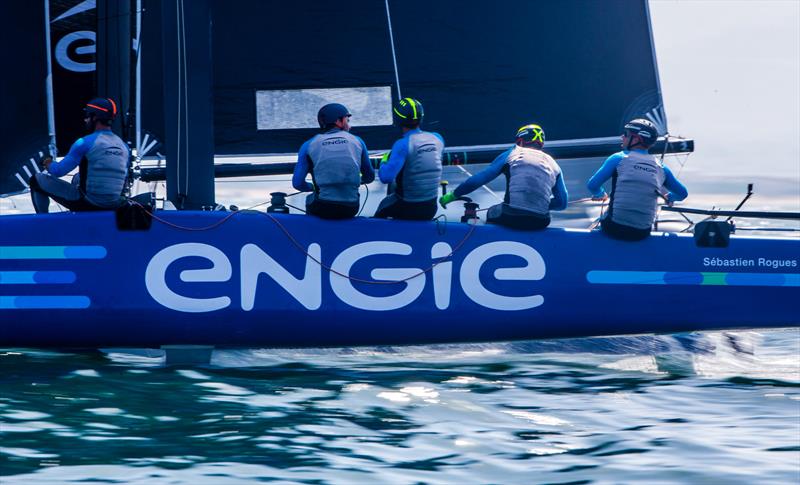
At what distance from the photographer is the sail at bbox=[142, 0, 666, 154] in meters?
8.30

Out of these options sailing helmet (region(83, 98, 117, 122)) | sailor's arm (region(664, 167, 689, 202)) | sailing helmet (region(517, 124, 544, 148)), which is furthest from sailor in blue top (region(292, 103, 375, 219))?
sailor's arm (region(664, 167, 689, 202))

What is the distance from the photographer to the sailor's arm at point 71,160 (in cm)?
618

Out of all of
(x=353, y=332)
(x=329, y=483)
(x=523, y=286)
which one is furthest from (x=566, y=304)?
(x=329, y=483)

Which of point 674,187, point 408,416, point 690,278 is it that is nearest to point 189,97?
point 408,416

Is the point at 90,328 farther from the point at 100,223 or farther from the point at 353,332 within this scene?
the point at 353,332

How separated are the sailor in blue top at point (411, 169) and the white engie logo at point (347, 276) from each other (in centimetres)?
26

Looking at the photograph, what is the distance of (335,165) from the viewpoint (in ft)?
20.5

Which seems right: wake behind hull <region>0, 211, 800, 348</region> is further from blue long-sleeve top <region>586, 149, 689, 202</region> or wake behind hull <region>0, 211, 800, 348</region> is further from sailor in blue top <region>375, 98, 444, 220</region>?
blue long-sleeve top <region>586, 149, 689, 202</region>

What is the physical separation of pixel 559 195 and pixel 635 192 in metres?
0.45

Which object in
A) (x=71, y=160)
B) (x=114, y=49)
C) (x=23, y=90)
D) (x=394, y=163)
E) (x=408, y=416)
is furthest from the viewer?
(x=23, y=90)

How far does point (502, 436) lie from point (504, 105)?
14.7 feet

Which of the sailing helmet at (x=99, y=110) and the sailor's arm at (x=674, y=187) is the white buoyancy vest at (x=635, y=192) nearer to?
the sailor's arm at (x=674, y=187)

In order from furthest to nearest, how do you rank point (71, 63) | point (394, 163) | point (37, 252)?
point (71, 63)
point (394, 163)
point (37, 252)

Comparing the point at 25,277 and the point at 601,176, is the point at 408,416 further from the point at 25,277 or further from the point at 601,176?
the point at 25,277
